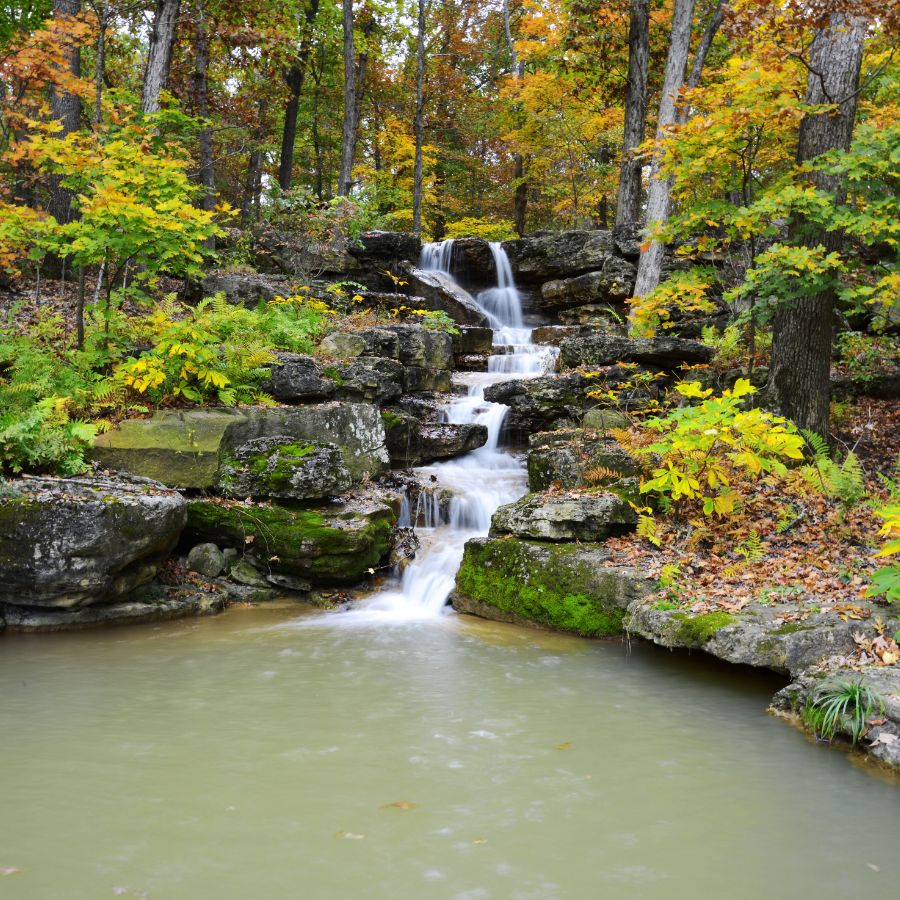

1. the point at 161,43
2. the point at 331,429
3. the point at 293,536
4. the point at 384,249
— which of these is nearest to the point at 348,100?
the point at 384,249

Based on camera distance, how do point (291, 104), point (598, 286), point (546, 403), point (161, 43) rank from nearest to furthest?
point (546, 403), point (161, 43), point (598, 286), point (291, 104)

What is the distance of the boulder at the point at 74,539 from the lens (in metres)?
6.24

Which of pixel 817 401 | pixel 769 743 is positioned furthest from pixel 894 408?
pixel 769 743

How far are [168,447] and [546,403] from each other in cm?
581

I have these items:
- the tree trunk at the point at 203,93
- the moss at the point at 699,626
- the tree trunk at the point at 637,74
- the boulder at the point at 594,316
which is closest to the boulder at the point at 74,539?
the moss at the point at 699,626

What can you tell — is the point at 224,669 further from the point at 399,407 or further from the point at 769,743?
the point at 399,407

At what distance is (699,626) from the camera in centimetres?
547

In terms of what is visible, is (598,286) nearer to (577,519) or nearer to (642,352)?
(642,352)

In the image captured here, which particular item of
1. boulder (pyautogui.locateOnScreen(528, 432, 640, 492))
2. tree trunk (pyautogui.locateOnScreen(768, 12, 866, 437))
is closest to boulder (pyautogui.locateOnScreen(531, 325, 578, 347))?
tree trunk (pyautogui.locateOnScreen(768, 12, 866, 437))

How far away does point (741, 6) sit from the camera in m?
9.06

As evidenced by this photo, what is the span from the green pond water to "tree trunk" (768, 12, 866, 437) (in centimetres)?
473

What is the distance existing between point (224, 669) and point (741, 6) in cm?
1013

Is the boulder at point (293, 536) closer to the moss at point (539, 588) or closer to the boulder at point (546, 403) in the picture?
the moss at point (539, 588)

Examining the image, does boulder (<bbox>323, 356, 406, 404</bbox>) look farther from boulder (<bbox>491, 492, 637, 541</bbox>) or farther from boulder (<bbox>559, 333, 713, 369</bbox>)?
boulder (<bbox>491, 492, 637, 541</bbox>)
